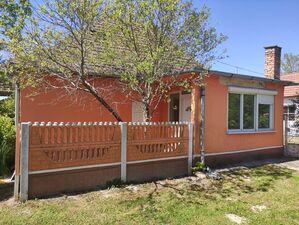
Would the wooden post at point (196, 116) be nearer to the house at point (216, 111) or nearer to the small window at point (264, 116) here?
the house at point (216, 111)

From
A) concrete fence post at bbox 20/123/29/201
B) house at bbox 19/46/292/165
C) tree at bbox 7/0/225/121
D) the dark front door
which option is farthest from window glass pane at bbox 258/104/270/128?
concrete fence post at bbox 20/123/29/201

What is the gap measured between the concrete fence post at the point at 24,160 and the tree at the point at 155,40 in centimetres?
299

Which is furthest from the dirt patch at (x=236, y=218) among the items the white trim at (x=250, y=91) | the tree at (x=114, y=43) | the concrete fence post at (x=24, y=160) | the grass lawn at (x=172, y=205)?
the white trim at (x=250, y=91)

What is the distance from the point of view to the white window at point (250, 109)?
36.0 ft

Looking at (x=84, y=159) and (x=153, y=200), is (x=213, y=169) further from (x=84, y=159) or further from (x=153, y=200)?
(x=84, y=159)

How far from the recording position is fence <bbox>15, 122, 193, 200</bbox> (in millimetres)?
6281

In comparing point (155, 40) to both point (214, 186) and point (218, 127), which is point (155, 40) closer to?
point (218, 127)

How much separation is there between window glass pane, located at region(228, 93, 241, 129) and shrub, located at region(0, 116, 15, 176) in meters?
7.44

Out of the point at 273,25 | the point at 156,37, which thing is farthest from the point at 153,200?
the point at 273,25

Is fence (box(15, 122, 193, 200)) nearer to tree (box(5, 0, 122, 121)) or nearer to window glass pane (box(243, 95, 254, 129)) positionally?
tree (box(5, 0, 122, 121))

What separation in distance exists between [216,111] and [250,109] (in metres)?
2.13

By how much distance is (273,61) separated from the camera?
14578 millimetres

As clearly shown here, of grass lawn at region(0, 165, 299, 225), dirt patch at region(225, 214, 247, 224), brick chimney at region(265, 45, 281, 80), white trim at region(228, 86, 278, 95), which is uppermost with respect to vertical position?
brick chimney at region(265, 45, 281, 80)

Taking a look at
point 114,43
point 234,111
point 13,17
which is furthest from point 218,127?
point 13,17
